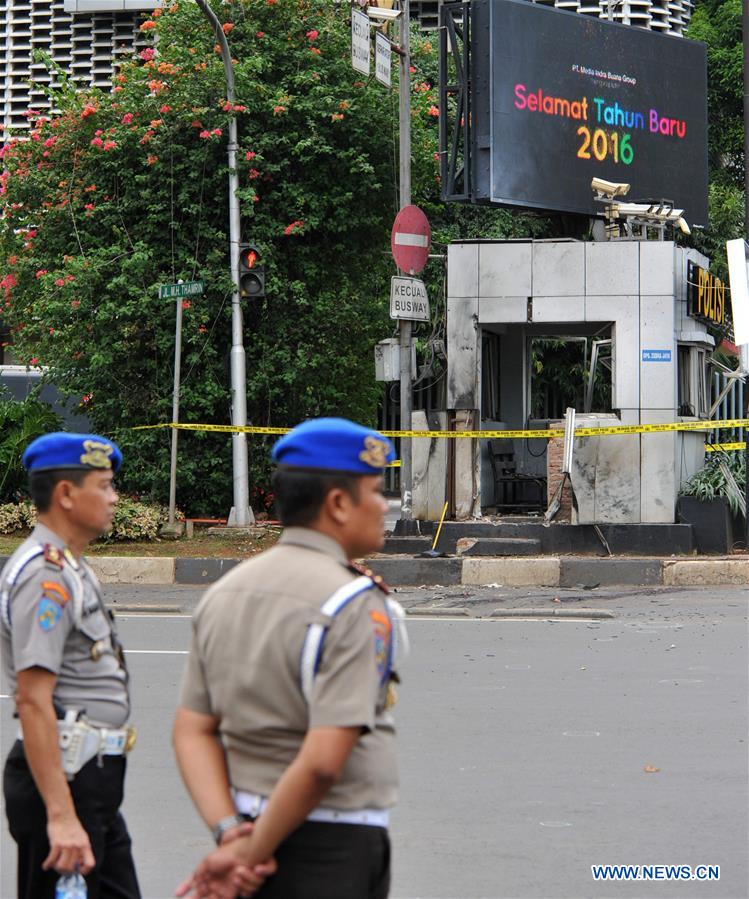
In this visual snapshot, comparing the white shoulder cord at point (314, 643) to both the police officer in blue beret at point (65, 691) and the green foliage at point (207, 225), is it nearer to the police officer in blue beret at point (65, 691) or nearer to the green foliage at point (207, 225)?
the police officer in blue beret at point (65, 691)

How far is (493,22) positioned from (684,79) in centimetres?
324

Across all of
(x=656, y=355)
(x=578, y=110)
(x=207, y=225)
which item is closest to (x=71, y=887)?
(x=656, y=355)

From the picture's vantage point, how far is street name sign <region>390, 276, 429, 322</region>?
16.5 metres

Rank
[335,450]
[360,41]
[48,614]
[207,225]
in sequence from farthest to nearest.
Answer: [207,225] < [360,41] < [48,614] < [335,450]

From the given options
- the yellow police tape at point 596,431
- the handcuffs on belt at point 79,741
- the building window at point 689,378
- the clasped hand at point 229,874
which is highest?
the building window at point 689,378

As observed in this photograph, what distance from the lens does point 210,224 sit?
19.2 m

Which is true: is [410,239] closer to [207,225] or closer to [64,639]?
[207,225]

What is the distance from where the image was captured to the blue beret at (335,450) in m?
2.92

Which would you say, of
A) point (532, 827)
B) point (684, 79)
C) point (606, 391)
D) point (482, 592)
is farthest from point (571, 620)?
point (606, 391)

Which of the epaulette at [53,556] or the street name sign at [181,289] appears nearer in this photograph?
the epaulette at [53,556]

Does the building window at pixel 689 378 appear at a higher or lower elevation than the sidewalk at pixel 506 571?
higher

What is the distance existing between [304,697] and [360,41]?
14940mm

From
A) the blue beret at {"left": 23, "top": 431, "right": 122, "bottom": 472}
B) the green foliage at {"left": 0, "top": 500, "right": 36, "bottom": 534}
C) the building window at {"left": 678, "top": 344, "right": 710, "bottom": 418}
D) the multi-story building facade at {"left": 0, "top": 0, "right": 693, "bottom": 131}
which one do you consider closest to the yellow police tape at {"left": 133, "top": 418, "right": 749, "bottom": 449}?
the building window at {"left": 678, "top": 344, "right": 710, "bottom": 418}

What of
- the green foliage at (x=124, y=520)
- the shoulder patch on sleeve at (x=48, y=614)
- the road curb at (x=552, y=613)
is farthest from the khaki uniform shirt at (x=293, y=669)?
the green foliage at (x=124, y=520)
